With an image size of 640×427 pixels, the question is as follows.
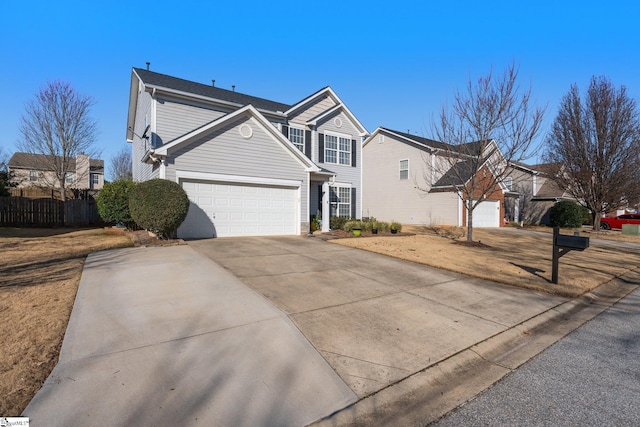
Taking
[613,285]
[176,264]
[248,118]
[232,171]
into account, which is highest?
[248,118]

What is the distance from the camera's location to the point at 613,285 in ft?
24.4

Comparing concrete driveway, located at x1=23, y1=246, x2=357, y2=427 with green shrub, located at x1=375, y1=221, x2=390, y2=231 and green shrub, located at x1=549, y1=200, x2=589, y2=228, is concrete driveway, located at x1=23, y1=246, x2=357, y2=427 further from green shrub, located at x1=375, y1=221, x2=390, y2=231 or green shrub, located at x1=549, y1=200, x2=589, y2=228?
green shrub, located at x1=549, y1=200, x2=589, y2=228

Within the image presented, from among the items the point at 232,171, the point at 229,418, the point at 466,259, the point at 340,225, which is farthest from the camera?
the point at 340,225

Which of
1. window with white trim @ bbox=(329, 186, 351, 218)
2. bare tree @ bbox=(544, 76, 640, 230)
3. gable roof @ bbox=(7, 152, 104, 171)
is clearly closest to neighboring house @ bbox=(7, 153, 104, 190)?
gable roof @ bbox=(7, 152, 104, 171)

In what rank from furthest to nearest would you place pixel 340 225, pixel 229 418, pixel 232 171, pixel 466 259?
pixel 340 225 < pixel 232 171 < pixel 466 259 < pixel 229 418

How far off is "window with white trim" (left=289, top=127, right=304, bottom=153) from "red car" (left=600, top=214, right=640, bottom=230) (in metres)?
26.8

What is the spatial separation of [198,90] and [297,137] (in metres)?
5.52

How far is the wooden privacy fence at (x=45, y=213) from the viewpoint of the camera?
53.7 ft

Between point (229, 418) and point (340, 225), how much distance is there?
14.7m

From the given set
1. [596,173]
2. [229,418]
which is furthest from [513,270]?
[596,173]

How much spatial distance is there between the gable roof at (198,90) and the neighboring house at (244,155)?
8 centimetres

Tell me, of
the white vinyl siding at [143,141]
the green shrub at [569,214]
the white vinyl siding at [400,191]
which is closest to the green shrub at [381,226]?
the white vinyl siding at [400,191]

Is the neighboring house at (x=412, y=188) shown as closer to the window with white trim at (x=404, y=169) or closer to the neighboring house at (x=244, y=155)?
the window with white trim at (x=404, y=169)

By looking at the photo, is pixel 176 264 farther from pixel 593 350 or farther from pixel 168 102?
pixel 168 102
